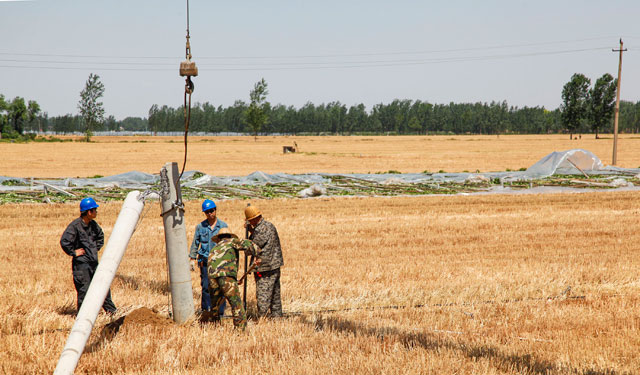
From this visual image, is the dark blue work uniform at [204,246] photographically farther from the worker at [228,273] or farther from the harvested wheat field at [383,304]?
the worker at [228,273]

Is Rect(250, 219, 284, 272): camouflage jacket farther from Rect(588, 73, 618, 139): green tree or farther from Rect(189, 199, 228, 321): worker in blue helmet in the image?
Rect(588, 73, 618, 139): green tree

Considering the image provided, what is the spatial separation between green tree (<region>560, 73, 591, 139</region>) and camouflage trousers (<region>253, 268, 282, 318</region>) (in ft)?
404

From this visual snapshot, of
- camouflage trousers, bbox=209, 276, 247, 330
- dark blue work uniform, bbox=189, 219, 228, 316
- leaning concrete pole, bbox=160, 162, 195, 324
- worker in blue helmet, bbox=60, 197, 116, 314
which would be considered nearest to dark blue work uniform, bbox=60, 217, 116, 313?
worker in blue helmet, bbox=60, 197, 116, 314

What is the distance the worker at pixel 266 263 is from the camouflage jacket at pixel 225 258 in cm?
25

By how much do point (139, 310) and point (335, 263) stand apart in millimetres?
5523

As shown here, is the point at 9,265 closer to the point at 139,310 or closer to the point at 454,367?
the point at 139,310

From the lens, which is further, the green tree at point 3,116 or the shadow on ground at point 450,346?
the green tree at point 3,116

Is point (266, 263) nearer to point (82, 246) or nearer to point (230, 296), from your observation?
point (230, 296)

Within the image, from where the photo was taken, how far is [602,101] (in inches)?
4783

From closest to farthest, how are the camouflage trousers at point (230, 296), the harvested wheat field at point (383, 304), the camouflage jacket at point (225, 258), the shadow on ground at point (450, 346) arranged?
the shadow on ground at point (450, 346)
the harvested wheat field at point (383, 304)
the camouflage trousers at point (230, 296)
the camouflage jacket at point (225, 258)

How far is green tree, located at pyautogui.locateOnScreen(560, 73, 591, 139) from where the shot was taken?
122 meters

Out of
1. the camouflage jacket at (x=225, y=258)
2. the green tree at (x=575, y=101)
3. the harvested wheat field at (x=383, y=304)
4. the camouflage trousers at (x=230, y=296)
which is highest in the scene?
the green tree at (x=575, y=101)

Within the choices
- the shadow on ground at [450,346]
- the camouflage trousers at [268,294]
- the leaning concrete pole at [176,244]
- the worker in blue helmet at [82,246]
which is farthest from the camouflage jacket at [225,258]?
the worker in blue helmet at [82,246]

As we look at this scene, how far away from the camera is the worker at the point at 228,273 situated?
7824 mm
